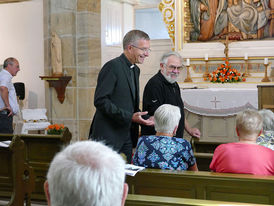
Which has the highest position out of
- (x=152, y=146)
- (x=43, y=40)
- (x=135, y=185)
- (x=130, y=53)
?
(x=43, y=40)

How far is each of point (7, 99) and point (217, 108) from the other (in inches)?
149

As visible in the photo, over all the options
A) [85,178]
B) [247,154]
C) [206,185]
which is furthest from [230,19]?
[85,178]

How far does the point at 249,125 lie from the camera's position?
3.26 metres

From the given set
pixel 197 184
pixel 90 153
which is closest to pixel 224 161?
pixel 197 184

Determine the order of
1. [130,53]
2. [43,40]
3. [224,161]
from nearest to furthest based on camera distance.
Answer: [224,161] → [130,53] → [43,40]

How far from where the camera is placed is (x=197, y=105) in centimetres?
854

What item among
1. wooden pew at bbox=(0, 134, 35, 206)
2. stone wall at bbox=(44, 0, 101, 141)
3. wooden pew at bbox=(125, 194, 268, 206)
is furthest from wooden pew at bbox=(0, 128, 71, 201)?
stone wall at bbox=(44, 0, 101, 141)

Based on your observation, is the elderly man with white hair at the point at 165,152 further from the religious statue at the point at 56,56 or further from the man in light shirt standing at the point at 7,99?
the religious statue at the point at 56,56

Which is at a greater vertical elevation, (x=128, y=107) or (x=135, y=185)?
(x=128, y=107)

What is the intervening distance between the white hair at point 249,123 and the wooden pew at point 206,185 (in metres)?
0.44

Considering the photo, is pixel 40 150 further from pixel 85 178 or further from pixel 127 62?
pixel 85 178

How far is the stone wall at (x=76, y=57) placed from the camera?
979cm

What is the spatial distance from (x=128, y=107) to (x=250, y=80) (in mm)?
6207

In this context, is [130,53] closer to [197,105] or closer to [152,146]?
[152,146]
